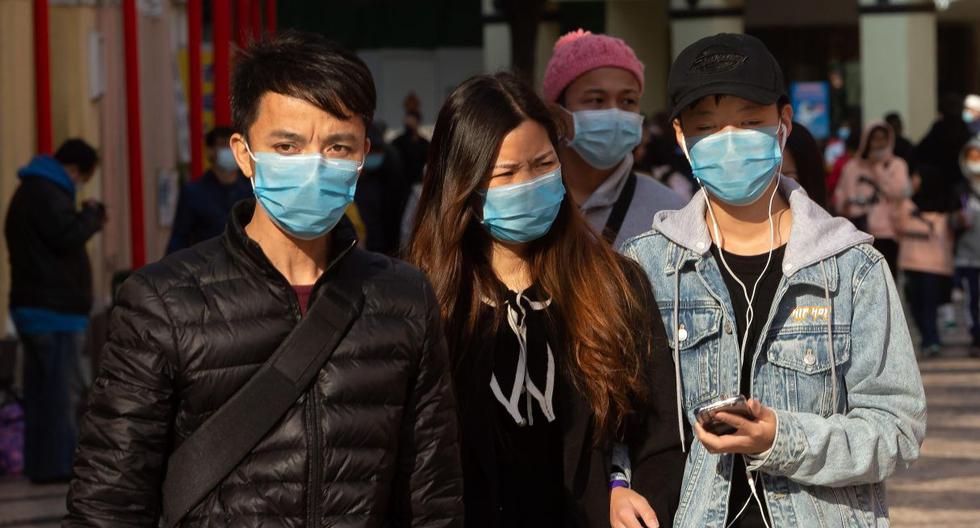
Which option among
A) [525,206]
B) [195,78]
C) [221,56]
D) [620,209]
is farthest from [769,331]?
[195,78]

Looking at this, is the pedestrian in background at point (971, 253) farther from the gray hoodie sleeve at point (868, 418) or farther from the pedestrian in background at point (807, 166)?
the gray hoodie sleeve at point (868, 418)

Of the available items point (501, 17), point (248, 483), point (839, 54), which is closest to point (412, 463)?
point (248, 483)

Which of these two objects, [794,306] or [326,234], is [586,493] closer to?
[794,306]

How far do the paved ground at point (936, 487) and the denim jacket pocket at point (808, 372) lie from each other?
184 inches

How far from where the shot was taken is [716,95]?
392cm

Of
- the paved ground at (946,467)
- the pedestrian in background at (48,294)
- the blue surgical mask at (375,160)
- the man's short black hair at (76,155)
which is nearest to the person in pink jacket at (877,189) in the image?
the paved ground at (946,467)

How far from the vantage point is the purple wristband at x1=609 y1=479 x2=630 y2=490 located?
3.92m

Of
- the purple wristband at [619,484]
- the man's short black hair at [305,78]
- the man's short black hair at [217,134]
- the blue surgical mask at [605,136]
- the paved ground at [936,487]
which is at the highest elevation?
the man's short black hair at [305,78]

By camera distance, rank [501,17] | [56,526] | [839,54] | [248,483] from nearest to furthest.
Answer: [248,483] → [56,526] → [501,17] → [839,54]

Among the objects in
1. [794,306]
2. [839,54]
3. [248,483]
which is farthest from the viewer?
[839,54]

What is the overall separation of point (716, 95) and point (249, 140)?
1.04m

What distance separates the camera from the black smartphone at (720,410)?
11.3 ft

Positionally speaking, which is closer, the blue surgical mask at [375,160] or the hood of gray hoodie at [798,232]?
the hood of gray hoodie at [798,232]

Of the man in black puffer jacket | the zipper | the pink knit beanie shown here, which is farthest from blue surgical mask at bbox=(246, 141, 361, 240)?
the pink knit beanie
